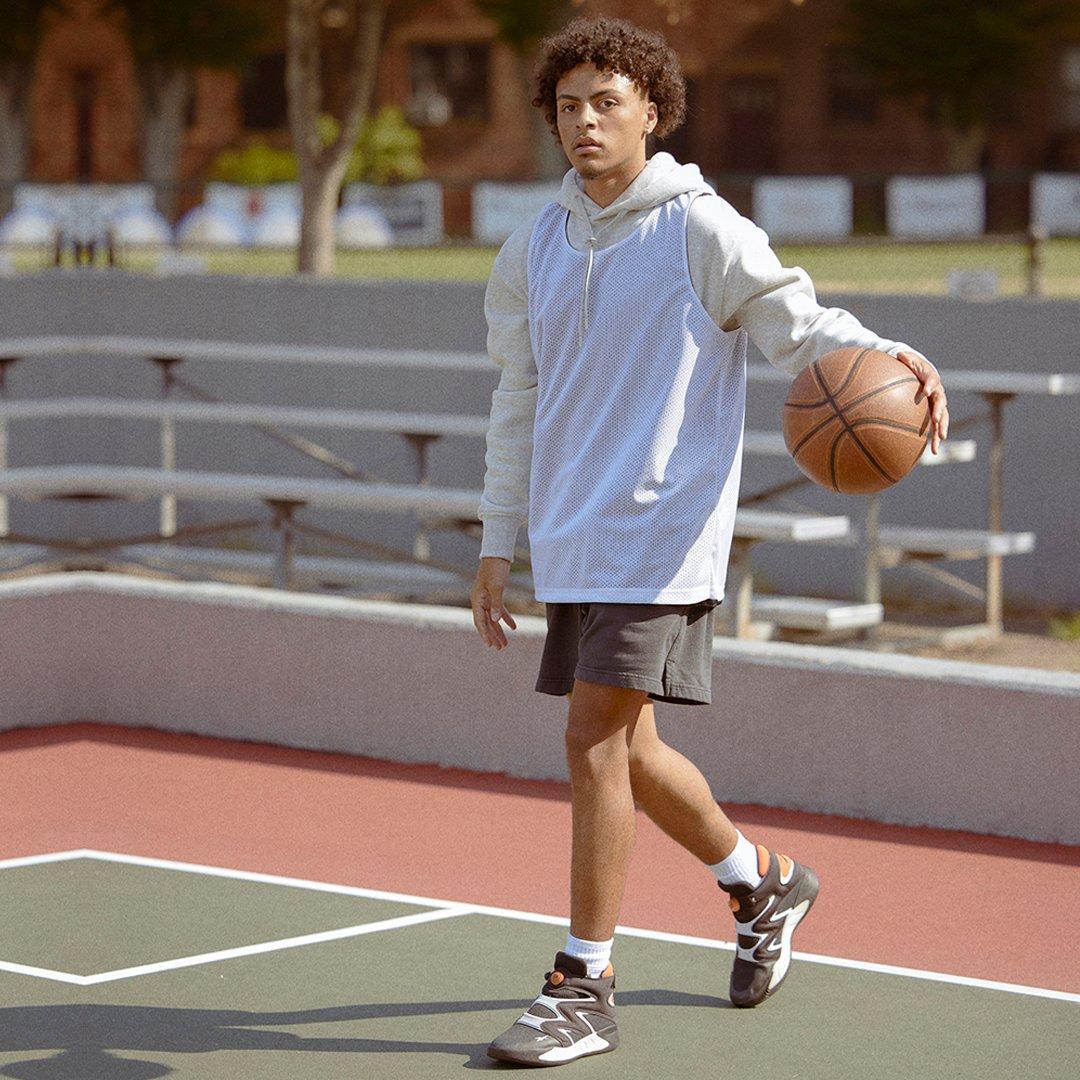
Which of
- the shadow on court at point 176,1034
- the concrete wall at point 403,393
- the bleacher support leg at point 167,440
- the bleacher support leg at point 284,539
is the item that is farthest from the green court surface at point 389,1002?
the bleacher support leg at point 167,440

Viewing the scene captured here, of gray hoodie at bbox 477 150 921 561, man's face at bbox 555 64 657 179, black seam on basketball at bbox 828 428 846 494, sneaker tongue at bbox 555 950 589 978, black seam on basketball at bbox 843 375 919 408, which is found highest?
man's face at bbox 555 64 657 179

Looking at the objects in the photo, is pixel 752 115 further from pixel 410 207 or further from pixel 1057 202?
pixel 1057 202

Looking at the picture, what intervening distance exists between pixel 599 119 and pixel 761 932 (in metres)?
1.91

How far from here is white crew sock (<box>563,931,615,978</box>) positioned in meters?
5.27

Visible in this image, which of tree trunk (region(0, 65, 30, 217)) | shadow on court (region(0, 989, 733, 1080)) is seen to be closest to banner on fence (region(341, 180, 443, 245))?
shadow on court (region(0, 989, 733, 1080))

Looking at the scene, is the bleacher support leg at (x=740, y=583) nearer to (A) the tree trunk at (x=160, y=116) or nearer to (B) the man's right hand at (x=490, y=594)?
(B) the man's right hand at (x=490, y=594)

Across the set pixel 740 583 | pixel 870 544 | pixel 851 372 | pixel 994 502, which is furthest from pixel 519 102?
pixel 851 372

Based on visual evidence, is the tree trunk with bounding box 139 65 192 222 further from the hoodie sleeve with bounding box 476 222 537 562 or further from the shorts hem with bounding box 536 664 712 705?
the shorts hem with bounding box 536 664 712 705

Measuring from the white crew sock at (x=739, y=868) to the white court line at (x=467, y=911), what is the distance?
548 mm

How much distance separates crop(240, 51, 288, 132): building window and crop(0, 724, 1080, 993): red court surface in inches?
1601

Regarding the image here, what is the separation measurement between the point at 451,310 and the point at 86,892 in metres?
9.09

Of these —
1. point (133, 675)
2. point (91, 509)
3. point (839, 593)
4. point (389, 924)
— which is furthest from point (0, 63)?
point (389, 924)

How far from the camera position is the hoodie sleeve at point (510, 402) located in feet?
17.7

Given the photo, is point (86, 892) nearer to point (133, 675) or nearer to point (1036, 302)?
point (133, 675)
